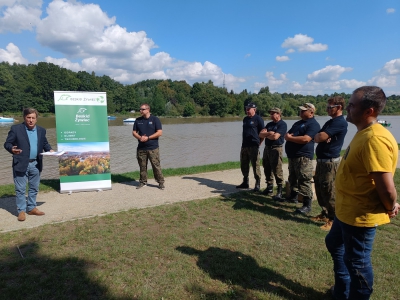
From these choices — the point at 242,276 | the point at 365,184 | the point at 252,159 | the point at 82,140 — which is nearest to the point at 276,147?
the point at 252,159

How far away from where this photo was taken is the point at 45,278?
117 inches

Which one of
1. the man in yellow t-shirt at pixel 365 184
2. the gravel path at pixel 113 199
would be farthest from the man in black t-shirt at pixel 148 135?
the man in yellow t-shirt at pixel 365 184

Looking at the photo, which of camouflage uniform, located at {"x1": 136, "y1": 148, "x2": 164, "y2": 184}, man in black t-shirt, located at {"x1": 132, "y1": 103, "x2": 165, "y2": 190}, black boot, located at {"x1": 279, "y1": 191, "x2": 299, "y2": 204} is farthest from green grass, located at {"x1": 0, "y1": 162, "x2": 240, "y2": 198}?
black boot, located at {"x1": 279, "y1": 191, "x2": 299, "y2": 204}

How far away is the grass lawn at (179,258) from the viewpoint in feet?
9.38

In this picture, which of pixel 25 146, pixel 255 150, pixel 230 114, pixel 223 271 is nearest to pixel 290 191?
pixel 255 150

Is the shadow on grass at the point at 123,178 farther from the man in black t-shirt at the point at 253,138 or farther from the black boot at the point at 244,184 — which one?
the man in black t-shirt at the point at 253,138

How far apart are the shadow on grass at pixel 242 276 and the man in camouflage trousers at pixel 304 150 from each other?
7.26ft

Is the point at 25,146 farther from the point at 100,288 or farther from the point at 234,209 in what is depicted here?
the point at 234,209

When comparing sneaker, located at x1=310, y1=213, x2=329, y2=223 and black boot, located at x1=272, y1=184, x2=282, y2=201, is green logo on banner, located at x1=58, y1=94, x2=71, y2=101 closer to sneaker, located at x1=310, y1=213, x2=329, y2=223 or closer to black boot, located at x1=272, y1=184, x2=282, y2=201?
black boot, located at x1=272, y1=184, x2=282, y2=201

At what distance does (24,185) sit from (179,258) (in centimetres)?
321

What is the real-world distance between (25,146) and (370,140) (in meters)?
5.05

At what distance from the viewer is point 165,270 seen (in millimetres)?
3227

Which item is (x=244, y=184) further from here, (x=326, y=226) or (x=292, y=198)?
(x=326, y=226)

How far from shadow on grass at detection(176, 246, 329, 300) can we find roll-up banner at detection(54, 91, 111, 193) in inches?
148
